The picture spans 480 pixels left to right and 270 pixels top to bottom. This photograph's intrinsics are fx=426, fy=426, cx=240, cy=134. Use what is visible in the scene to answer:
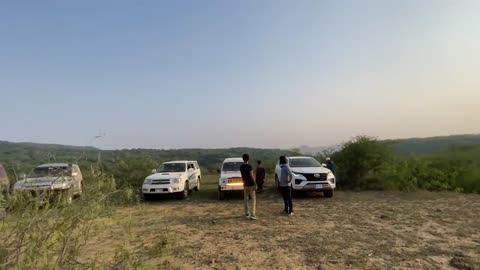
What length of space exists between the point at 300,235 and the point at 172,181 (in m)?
7.53

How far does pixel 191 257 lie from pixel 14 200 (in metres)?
4.08

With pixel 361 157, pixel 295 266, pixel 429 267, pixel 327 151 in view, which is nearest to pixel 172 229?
pixel 295 266

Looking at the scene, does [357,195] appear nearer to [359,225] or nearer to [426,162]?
[426,162]

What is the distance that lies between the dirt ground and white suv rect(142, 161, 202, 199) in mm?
864

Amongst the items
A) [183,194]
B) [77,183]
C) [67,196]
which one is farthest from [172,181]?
[67,196]

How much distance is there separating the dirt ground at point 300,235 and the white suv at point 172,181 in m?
0.86

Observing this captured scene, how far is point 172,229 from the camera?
10.3 metres

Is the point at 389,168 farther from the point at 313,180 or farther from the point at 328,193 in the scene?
the point at 313,180

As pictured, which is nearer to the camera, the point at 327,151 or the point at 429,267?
the point at 429,267

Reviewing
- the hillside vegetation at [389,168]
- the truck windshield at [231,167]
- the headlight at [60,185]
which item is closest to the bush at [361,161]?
the hillside vegetation at [389,168]

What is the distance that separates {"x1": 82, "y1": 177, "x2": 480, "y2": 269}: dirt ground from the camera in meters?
7.36

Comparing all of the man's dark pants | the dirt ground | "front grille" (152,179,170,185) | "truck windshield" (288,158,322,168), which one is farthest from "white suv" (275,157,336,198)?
"front grille" (152,179,170,185)

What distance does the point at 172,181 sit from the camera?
628 inches

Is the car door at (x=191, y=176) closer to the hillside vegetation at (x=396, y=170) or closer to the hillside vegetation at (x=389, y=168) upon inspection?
the hillside vegetation at (x=389, y=168)
